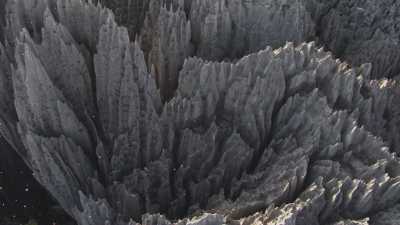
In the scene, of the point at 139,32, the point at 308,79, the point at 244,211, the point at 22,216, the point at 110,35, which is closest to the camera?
the point at 244,211

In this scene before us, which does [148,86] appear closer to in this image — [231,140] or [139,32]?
[231,140]

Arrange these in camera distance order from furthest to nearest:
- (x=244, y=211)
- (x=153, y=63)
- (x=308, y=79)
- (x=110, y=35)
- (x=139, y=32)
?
(x=139, y=32), (x=153, y=63), (x=308, y=79), (x=110, y=35), (x=244, y=211)

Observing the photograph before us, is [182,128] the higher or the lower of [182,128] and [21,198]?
the higher

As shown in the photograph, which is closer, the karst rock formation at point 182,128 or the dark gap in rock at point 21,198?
the karst rock formation at point 182,128

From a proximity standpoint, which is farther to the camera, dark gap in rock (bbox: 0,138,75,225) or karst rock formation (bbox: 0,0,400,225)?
dark gap in rock (bbox: 0,138,75,225)

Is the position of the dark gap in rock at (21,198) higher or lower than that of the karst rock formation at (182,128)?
lower

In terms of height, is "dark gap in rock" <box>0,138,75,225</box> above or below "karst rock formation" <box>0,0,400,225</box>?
below

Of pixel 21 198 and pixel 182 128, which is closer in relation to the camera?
pixel 182 128

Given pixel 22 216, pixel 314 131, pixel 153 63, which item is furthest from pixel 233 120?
pixel 22 216
